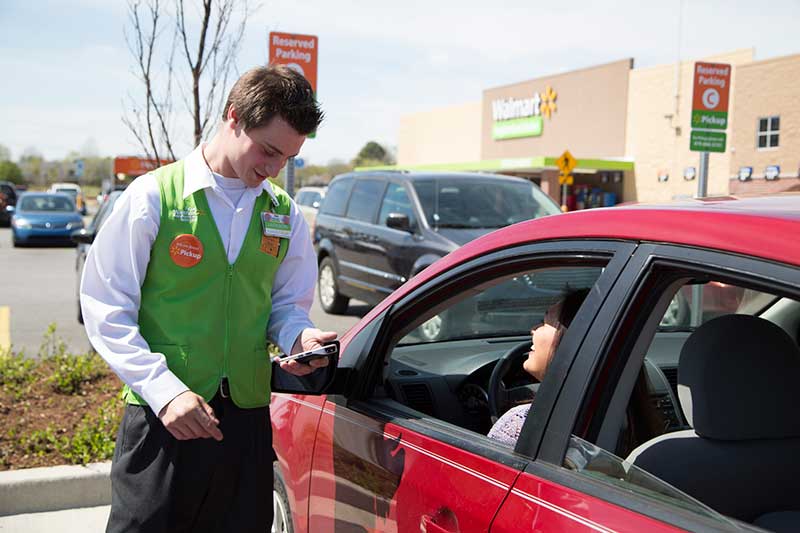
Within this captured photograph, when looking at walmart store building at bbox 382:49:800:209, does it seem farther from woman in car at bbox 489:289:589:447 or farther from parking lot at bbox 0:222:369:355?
woman in car at bbox 489:289:589:447

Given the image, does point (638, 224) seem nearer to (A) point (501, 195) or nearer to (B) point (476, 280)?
(B) point (476, 280)

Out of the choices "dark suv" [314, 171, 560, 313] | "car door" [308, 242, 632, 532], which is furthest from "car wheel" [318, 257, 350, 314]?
"car door" [308, 242, 632, 532]

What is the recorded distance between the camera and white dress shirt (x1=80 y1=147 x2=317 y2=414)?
205cm

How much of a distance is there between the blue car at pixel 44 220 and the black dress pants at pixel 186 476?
21232 mm

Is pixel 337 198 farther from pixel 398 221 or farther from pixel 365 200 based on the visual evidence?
pixel 398 221

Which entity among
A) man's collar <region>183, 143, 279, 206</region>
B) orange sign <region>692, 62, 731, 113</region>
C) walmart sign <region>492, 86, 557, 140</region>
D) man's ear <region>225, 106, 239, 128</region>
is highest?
walmart sign <region>492, 86, 557, 140</region>

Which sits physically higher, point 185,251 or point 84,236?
point 185,251

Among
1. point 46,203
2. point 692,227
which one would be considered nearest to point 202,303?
point 692,227

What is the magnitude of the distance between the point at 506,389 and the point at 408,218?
6094 millimetres

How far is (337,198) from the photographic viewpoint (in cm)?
1094

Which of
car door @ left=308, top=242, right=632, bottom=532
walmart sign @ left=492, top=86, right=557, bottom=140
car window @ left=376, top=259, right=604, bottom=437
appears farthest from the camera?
walmart sign @ left=492, top=86, right=557, bottom=140

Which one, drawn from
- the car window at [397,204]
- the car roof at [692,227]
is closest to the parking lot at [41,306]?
the car window at [397,204]

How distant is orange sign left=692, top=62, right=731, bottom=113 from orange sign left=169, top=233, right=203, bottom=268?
933 centimetres

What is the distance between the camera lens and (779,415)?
1877 mm
